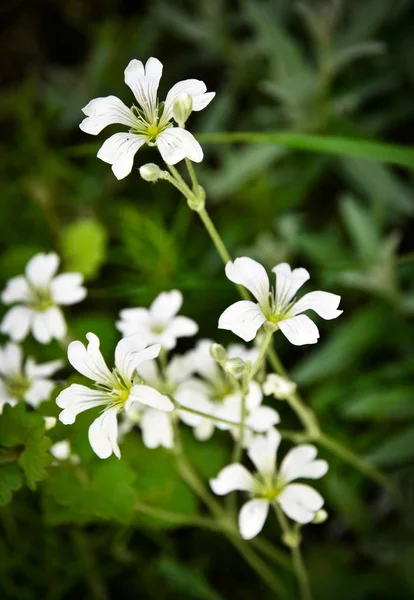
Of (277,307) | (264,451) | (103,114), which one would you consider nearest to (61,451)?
(264,451)

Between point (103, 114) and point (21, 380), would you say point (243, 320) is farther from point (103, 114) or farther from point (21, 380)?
point (21, 380)

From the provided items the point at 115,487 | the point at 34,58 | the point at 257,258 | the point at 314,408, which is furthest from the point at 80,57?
the point at 115,487

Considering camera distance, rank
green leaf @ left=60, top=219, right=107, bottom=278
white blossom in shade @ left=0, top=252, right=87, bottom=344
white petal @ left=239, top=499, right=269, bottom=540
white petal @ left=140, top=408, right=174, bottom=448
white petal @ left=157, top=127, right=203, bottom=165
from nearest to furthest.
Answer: white petal @ left=157, top=127, right=203, bottom=165 → white petal @ left=239, top=499, right=269, bottom=540 → white petal @ left=140, top=408, right=174, bottom=448 → white blossom in shade @ left=0, top=252, right=87, bottom=344 → green leaf @ left=60, top=219, right=107, bottom=278

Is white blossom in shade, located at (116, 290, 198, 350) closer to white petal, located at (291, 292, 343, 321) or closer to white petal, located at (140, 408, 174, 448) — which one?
white petal, located at (140, 408, 174, 448)

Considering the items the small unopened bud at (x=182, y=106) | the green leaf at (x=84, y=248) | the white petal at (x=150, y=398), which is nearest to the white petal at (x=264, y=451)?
the white petal at (x=150, y=398)

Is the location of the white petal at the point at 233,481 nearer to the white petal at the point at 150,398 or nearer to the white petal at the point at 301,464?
the white petal at the point at 301,464

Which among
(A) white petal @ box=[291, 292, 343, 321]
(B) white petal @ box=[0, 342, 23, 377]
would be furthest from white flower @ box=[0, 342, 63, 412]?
(A) white petal @ box=[291, 292, 343, 321]

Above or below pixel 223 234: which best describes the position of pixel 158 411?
below
